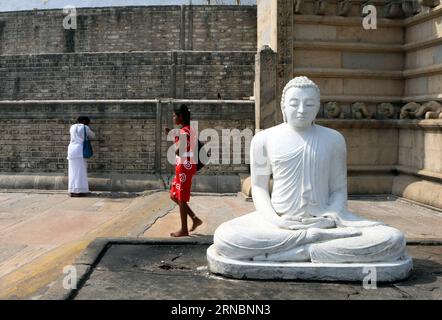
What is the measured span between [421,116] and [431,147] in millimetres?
650

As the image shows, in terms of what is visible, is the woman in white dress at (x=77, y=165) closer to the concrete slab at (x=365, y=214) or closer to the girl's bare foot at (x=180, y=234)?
the concrete slab at (x=365, y=214)

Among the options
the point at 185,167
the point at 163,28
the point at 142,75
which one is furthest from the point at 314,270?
the point at 163,28

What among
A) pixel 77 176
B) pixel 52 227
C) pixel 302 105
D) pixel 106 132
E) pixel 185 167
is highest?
pixel 302 105

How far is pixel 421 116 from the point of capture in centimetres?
889

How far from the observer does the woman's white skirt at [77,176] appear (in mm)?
10820

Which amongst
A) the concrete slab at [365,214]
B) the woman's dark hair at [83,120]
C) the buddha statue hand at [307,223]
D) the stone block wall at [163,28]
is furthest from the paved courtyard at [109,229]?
the stone block wall at [163,28]

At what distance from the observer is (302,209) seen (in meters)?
4.54

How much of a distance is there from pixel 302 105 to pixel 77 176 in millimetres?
7352

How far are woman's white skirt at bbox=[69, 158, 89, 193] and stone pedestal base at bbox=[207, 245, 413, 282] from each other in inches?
284

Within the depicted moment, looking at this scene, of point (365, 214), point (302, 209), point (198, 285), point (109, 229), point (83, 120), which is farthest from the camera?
point (83, 120)

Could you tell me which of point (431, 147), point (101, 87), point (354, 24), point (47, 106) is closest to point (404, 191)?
point (431, 147)

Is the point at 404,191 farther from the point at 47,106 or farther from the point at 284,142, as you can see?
the point at 47,106

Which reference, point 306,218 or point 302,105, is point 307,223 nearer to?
point 306,218

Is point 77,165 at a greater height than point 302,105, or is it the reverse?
point 302,105
